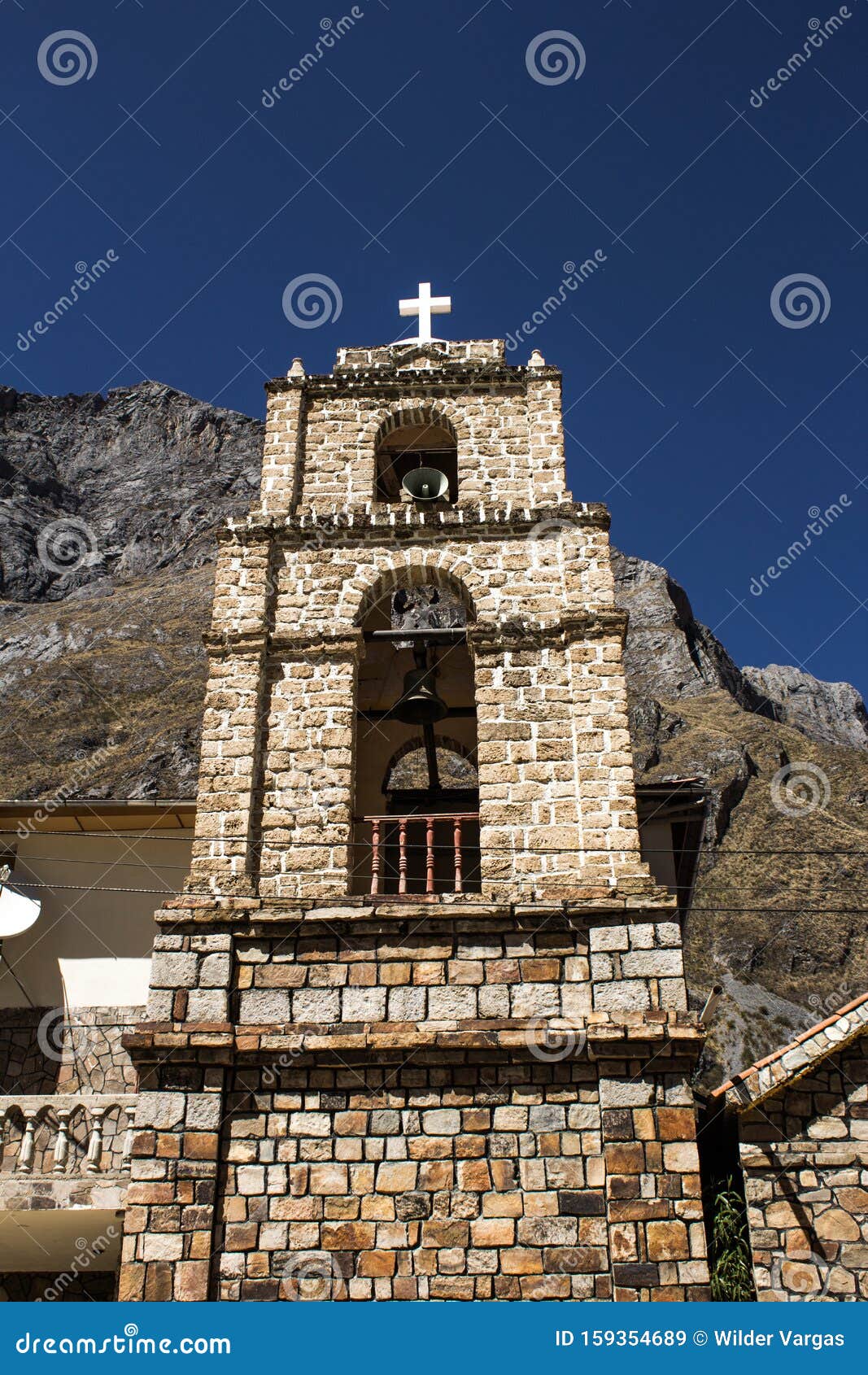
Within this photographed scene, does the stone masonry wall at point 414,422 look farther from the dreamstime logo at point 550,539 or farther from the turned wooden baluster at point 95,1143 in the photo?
the turned wooden baluster at point 95,1143

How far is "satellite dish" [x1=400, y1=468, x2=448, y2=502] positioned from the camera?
470 inches

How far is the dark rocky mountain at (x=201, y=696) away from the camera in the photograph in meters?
37.9

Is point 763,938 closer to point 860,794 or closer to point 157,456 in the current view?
point 860,794

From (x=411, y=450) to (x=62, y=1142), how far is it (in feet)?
27.4

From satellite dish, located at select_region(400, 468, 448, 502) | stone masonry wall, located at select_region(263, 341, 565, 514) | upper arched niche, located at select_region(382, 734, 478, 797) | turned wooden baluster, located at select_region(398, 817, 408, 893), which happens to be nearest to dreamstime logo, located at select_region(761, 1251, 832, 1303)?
turned wooden baluster, located at select_region(398, 817, 408, 893)

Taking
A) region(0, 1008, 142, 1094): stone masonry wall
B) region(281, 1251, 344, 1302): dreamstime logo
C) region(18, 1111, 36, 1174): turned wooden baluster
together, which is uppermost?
region(0, 1008, 142, 1094): stone masonry wall

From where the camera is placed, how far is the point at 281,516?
36.3ft

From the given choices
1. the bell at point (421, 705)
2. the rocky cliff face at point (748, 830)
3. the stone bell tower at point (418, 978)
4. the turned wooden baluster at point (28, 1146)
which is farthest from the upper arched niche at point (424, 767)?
the rocky cliff face at point (748, 830)

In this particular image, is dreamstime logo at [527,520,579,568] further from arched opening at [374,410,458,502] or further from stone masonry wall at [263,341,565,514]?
arched opening at [374,410,458,502]

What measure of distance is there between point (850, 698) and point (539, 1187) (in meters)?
79.9

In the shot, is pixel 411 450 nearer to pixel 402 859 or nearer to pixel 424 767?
pixel 402 859
